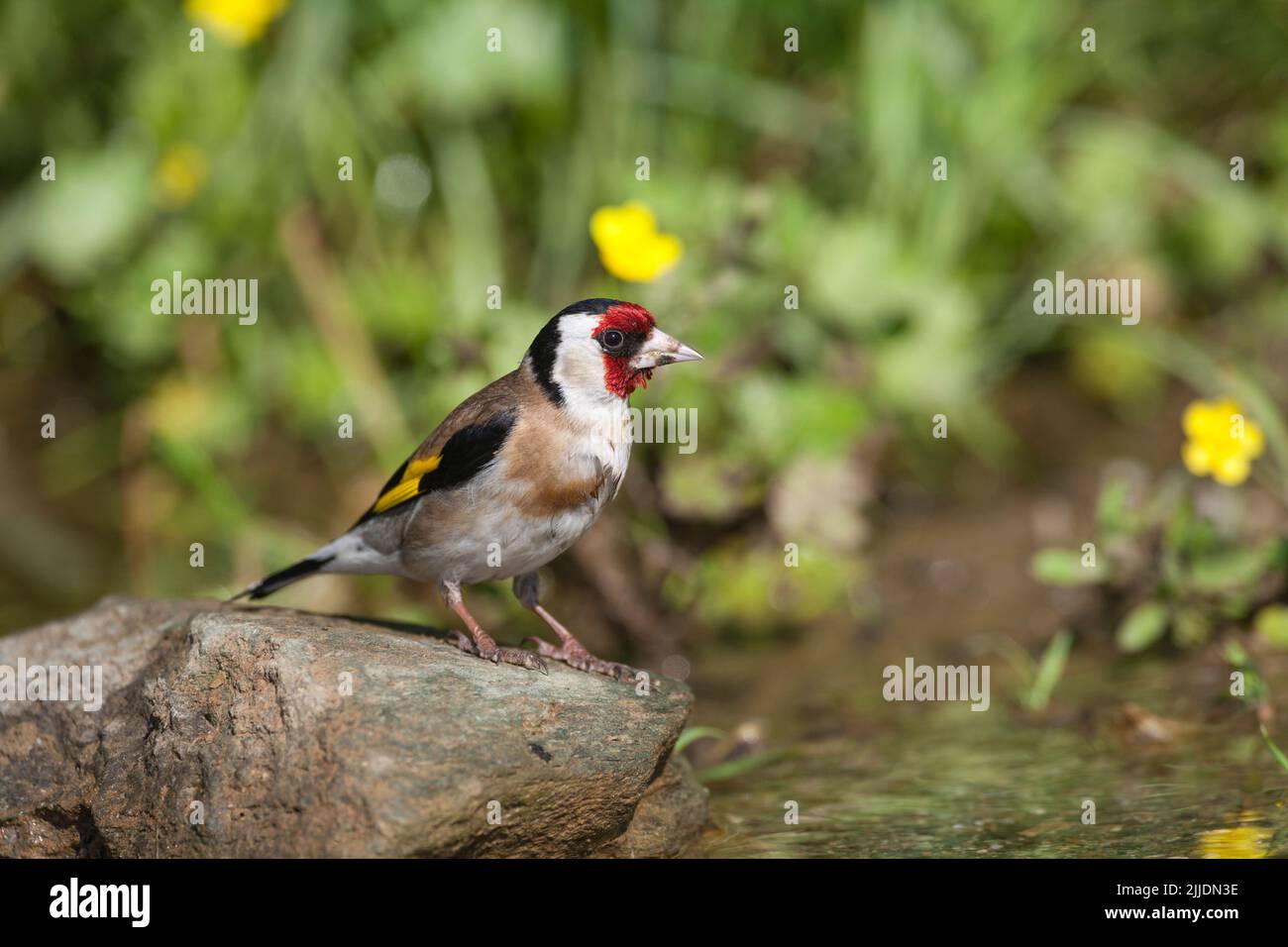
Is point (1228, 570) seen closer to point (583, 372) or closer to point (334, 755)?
point (583, 372)

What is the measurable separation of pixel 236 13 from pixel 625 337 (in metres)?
3.38

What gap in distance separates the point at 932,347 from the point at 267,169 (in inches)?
123

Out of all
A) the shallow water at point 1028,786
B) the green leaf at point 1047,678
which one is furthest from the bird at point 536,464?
the green leaf at point 1047,678

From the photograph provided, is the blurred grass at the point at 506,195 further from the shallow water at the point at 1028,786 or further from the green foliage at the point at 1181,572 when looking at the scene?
the shallow water at the point at 1028,786

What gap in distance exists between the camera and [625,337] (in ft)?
13.3

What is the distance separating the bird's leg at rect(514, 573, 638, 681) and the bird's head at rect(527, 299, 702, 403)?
0.63m

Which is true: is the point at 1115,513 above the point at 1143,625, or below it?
above

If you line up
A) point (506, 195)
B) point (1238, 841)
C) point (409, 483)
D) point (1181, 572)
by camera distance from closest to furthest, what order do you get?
point (1238, 841), point (409, 483), point (1181, 572), point (506, 195)

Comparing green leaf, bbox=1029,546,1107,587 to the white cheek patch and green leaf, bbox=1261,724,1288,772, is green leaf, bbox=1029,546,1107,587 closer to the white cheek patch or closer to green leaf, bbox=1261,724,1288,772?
green leaf, bbox=1261,724,1288,772

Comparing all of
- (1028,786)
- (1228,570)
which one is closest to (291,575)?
(1028,786)

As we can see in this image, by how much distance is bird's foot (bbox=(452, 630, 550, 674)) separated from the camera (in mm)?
3934

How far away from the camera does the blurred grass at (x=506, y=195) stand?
6.82 metres

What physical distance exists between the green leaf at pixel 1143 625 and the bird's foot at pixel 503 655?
2.05 metres
